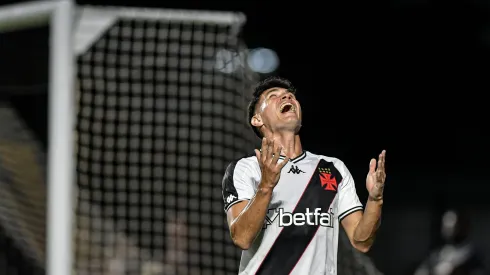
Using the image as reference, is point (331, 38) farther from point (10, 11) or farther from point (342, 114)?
point (10, 11)

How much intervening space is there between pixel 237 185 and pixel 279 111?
0.98 feet

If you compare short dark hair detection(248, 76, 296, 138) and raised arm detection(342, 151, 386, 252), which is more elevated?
short dark hair detection(248, 76, 296, 138)

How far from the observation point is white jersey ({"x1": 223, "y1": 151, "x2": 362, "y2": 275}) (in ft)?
11.6

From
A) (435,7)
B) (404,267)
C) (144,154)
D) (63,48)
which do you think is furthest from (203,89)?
(435,7)

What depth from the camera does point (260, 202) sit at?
3.33m

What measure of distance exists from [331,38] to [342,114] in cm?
140

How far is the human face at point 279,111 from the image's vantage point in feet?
11.9

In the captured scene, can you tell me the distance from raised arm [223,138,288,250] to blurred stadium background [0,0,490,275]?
10.0 feet

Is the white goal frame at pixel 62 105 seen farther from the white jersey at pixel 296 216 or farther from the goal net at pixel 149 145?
the white jersey at pixel 296 216

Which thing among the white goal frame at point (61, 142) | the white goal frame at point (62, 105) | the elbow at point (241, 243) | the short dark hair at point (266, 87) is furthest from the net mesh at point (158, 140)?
the elbow at point (241, 243)

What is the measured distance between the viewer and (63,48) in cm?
625

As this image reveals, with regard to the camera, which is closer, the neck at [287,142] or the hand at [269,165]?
the hand at [269,165]

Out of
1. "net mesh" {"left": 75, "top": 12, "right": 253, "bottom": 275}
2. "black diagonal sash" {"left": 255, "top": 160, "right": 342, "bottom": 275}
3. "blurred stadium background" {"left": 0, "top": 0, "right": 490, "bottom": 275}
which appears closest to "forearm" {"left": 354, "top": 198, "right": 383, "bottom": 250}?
"black diagonal sash" {"left": 255, "top": 160, "right": 342, "bottom": 275}

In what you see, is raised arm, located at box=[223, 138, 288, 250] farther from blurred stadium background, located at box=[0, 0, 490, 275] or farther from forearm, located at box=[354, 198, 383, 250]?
blurred stadium background, located at box=[0, 0, 490, 275]
